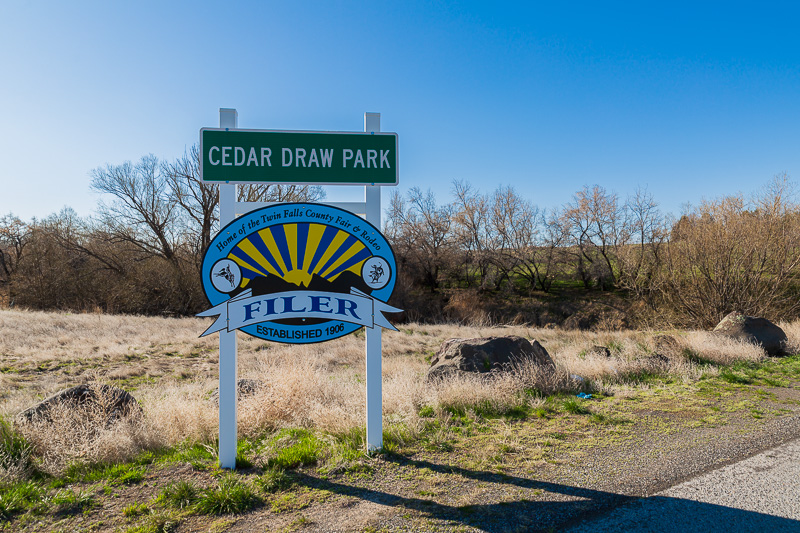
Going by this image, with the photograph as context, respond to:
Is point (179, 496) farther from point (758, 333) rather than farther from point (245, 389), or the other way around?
point (758, 333)

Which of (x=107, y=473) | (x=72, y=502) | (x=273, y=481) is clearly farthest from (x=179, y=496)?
(x=107, y=473)

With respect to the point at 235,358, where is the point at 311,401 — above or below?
below

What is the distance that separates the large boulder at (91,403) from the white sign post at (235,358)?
166 cm

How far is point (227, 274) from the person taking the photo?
411cm

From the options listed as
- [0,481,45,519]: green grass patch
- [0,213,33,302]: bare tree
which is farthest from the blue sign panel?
[0,213,33,302]: bare tree

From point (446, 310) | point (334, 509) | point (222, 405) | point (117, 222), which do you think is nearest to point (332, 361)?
point (222, 405)

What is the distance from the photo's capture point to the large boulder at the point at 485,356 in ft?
23.1

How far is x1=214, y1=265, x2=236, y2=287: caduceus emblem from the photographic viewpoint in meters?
4.09

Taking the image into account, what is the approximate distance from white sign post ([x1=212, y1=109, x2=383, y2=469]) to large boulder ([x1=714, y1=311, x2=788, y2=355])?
393 inches

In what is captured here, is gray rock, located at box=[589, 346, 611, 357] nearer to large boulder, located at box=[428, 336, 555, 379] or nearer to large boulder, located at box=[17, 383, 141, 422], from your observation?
large boulder, located at box=[428, 336, 555, 379]

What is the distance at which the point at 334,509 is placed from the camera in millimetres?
3143

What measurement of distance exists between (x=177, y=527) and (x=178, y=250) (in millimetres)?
33379

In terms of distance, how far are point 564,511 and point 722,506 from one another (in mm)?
1092

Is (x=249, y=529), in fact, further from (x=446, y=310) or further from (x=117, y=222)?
(x=117, y=222)
